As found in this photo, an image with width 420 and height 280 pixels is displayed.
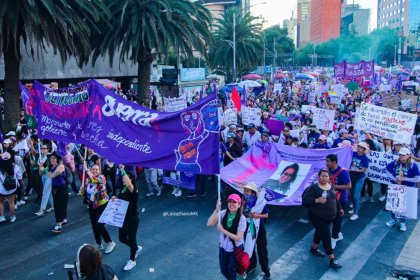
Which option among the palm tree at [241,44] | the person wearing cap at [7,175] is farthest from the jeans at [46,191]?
the palm tree at [241,44]

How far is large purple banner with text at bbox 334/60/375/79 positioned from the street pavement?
18589 millimetres

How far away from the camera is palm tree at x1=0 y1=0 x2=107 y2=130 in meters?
14.5

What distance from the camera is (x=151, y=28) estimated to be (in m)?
19.4

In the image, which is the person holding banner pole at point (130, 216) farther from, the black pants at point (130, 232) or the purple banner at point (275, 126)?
the purple banner at point (275, 126)

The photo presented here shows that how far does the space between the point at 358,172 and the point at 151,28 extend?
13499 millimetres

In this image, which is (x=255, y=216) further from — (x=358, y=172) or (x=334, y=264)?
(x=358, y=172)

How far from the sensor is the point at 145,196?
34.8 ft

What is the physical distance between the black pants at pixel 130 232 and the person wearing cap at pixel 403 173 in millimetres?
5150

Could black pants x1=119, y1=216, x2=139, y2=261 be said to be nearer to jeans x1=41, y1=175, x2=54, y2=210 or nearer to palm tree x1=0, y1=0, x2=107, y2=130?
jeans x1=41, y1=175, x2=54, y2=210

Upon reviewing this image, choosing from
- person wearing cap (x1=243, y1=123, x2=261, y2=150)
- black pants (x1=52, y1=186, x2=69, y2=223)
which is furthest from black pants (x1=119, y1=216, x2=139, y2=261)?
person wearing cap (x1=243, y1=123, x2=261, y2=150)

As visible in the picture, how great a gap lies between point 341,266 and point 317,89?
65.7 ft

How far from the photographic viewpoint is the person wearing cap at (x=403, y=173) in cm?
821

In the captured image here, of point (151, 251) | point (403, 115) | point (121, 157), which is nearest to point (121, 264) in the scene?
point (151, 251)

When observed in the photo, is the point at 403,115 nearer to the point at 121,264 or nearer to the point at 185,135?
the point at 185,135
